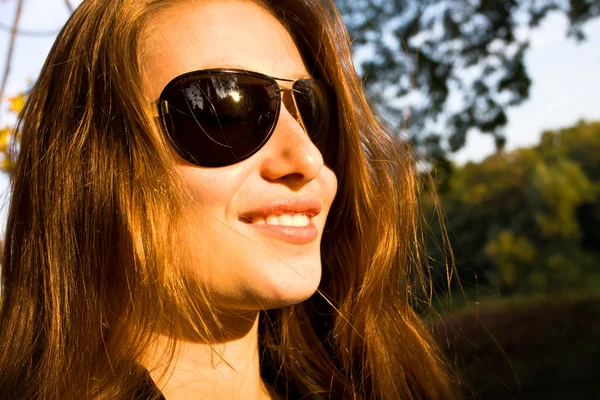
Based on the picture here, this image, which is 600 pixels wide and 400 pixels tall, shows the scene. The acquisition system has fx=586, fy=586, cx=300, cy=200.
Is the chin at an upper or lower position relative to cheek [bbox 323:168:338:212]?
lower

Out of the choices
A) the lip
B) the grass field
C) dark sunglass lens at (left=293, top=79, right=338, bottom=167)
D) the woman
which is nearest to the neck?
the woman

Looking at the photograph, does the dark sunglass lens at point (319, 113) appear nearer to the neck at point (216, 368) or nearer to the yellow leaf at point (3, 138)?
the neck at point (216, 368)

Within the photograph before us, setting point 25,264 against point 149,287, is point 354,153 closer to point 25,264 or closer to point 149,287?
point 149,287

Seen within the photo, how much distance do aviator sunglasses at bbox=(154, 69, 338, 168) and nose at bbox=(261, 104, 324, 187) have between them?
4 cm

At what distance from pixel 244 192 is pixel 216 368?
0.51m

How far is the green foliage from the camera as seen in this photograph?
1989 centimetres

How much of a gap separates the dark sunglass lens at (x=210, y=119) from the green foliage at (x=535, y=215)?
1817 centimetres

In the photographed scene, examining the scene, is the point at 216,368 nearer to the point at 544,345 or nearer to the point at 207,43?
the point at 207,43

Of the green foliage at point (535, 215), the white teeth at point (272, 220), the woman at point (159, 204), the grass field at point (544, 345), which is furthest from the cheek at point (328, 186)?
the green foliage at point (535, 215)

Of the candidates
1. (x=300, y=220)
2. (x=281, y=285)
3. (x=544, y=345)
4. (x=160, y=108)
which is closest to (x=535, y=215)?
(x=544, y=345)

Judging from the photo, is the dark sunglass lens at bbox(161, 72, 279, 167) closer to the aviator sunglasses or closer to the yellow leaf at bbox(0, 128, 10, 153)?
the aviator sunglasses

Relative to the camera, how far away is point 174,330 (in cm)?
154

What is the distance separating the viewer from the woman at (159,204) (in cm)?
143

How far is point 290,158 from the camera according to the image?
1504mm
